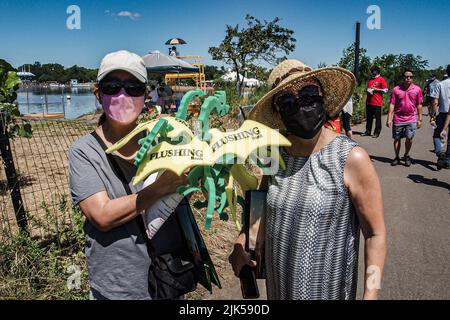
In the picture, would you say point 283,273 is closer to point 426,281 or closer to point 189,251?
point 189,251

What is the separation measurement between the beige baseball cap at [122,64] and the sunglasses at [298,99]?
0.56 metres

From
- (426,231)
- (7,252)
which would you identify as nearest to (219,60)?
(426,231)

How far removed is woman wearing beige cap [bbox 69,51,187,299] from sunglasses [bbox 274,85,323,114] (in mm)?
487

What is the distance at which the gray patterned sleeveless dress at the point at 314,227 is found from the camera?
56.1 inches

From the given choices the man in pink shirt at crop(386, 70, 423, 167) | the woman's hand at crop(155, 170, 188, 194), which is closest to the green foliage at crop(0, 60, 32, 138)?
the woman's hand at crop(155, 170, 188, 194)

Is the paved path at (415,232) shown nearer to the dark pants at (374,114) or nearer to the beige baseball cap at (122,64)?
the beige baseball cap at (122,64)

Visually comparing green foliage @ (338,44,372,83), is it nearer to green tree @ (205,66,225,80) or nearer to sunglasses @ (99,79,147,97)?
green tree @ (205,66,225,80)

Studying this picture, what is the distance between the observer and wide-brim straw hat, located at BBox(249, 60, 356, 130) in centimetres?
148

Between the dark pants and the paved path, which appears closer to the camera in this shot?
the paved path

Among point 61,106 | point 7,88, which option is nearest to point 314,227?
point 7,88

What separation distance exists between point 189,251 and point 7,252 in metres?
1.91

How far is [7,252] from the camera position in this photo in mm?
2834

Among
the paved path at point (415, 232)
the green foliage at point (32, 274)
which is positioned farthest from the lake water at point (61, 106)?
the paved path at point (415, 232)

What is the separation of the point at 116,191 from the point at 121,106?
33 centimetres
